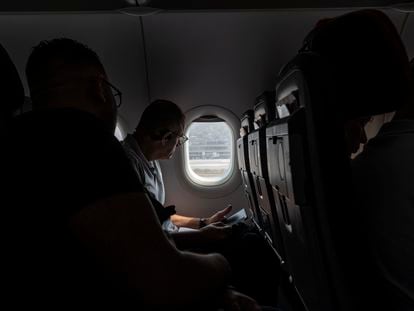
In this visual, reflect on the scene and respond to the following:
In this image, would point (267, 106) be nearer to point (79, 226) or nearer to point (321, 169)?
point (321, 169)

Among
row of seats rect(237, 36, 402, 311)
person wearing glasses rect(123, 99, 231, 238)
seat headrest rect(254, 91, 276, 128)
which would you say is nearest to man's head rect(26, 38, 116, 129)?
row of seats rect(237, 36, 402, 311)

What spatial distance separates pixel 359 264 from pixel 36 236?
0.75m

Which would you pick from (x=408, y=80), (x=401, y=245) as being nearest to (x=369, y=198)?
(x=401, y=245)

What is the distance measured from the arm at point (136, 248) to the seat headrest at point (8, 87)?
0.42 meters

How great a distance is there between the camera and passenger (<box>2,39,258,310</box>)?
73 cm

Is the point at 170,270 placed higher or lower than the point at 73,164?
lower

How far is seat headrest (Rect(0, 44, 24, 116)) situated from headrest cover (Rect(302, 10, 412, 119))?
841 mm

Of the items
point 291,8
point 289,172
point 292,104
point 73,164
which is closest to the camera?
point 73,164

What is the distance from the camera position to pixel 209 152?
143 inches

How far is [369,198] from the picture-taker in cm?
91

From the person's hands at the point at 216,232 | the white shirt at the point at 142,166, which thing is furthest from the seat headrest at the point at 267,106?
the white shirt at the point at 142,166

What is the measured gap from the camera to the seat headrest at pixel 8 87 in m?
0.94

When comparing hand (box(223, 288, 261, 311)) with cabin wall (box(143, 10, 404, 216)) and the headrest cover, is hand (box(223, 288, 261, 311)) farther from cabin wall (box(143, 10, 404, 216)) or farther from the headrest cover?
cabin wall (box(143, 10, 404, 216))

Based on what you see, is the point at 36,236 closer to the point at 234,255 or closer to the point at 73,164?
the point at 73,164
